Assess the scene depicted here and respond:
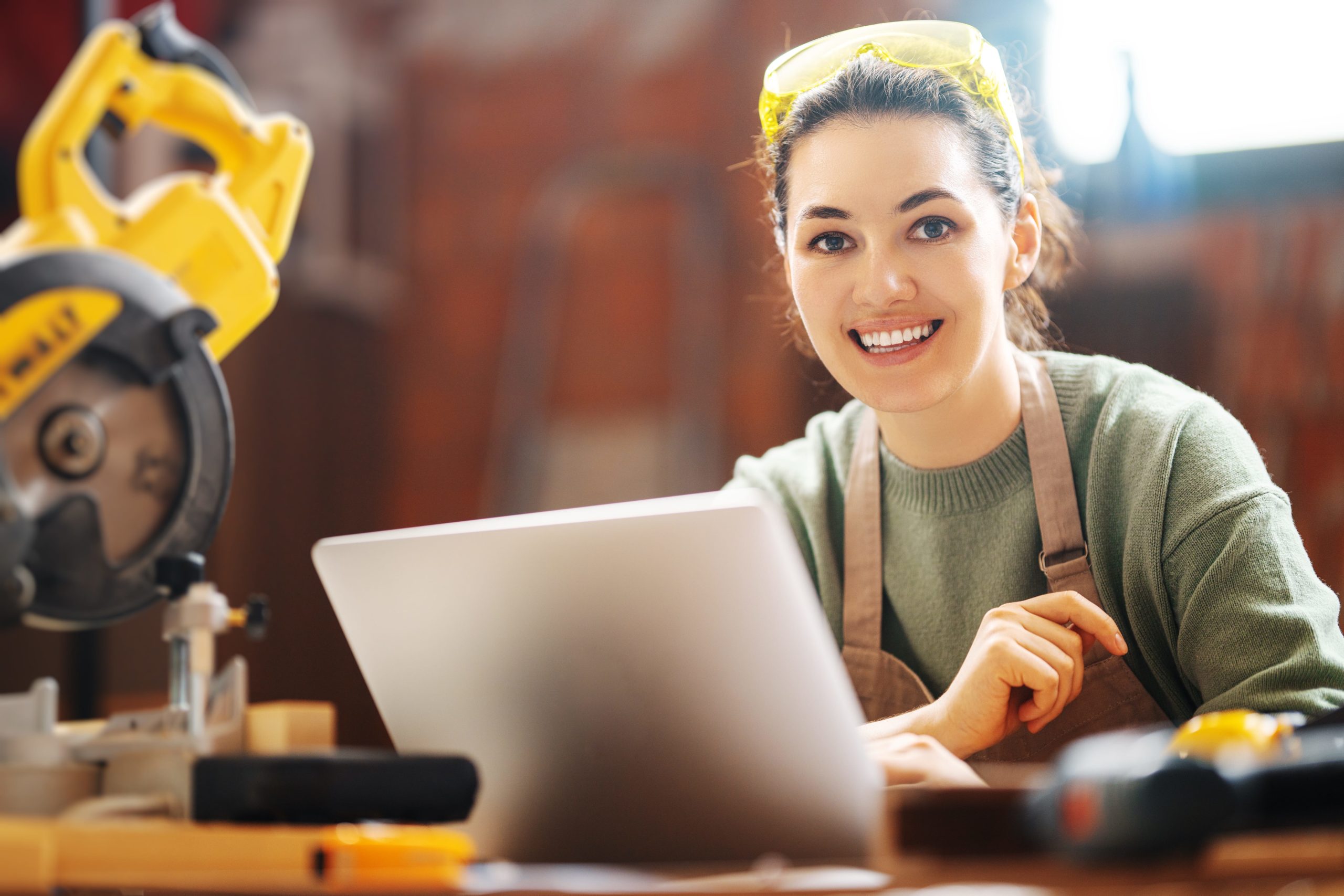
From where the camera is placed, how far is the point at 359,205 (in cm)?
269

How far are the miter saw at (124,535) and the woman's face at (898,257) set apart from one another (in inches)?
26.9

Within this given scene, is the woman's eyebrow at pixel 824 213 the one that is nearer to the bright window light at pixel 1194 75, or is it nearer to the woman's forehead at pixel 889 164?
the woman's forehead at pixel 889 164

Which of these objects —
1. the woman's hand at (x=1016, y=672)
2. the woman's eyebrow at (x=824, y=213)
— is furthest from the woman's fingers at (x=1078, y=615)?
the woman's eyebrow at (x=824, y=213)

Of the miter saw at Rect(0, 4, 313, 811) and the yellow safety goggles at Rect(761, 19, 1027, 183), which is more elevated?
the yellow safety goggles at Rect(761, 19, 1027, 183)

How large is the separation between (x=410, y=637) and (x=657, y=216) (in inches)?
75.8

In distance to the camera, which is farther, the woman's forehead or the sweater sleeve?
the woman's forehead

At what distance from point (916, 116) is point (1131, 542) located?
0.45 metres

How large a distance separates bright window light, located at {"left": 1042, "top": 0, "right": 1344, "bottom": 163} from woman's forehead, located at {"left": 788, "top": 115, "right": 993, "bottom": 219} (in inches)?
39.5

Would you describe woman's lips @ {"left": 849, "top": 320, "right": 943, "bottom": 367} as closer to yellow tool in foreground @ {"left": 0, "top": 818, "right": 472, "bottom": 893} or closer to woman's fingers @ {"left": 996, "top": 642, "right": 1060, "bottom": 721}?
woman's fingers @ {"left": 996, "top": 642, "right": 1060, "bottom": 721}

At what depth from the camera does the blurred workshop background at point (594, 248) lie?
2176 millimetres

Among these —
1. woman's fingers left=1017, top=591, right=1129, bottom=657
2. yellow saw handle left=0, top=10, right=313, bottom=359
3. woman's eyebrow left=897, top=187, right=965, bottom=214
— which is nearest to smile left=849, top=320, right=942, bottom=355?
woman's eyebrow left=897, top=187, right=965, bottom=214

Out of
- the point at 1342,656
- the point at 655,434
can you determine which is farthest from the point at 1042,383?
the point at 655,434

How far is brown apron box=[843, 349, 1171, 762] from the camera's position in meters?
1.14

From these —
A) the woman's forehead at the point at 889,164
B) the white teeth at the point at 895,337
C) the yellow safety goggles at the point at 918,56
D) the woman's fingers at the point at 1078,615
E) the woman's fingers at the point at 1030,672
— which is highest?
the yellow safety goggles at the point at 918,56
